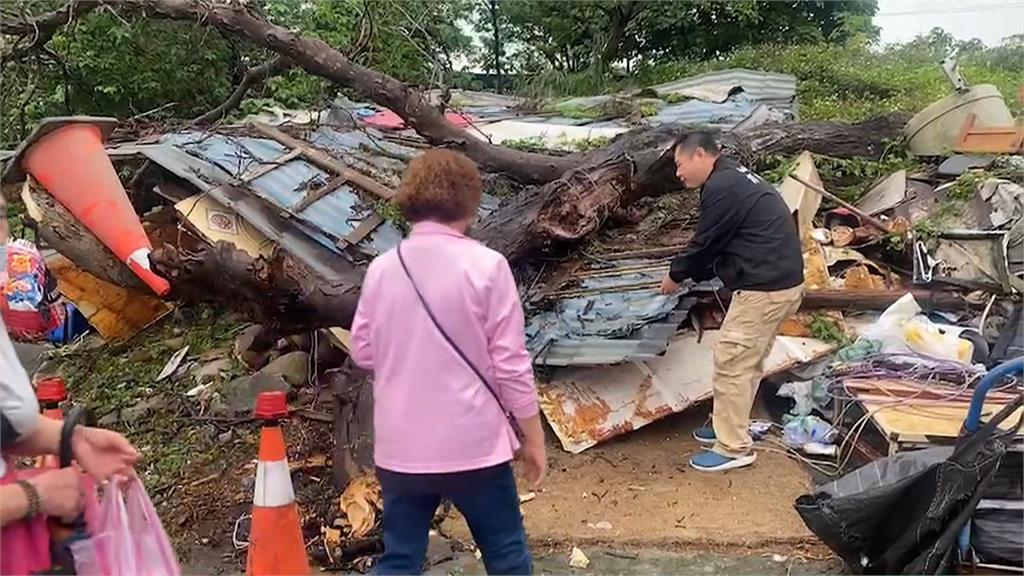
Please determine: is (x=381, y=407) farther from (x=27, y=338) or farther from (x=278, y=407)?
(x=27, y=338)

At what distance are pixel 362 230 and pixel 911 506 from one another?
4.01m

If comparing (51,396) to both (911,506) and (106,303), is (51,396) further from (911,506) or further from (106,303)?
(106,303)

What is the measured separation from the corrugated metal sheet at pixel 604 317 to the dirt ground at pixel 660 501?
0.54 metres

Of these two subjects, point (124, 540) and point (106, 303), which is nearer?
point (124, 540)

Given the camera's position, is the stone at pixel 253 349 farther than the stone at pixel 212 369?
No

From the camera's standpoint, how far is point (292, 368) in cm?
616

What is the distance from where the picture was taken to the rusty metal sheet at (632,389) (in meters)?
5.23

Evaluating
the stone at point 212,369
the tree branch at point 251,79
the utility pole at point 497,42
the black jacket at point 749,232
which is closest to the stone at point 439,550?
the black jacket at point 749,232

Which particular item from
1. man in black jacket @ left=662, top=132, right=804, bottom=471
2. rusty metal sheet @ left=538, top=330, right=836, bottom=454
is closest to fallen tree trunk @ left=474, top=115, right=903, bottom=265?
rusty metal sheet @ left=538, top=330, right=836, bottom=454

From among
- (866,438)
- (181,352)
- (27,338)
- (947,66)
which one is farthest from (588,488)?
(947,66)

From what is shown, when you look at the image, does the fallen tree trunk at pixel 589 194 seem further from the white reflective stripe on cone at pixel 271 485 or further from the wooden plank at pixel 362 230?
the white reflective stripe on cone at pixel 271 485

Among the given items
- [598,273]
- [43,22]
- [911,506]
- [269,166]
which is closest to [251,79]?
[269,166]

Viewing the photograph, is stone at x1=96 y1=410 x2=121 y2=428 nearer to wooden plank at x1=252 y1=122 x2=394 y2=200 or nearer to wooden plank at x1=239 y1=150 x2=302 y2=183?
wooden plank at x1=239 y1=150 x2=302 y2=183

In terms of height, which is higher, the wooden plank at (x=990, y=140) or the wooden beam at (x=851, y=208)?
the wooden plank at (x=990, y=140)
